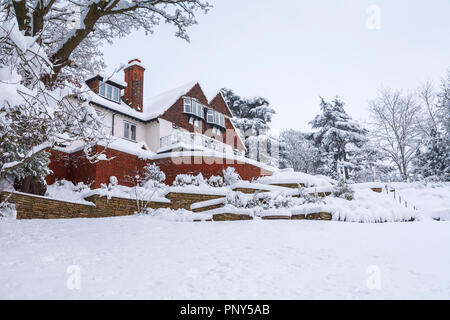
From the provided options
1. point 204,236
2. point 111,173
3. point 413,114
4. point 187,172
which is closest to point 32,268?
point 204,236

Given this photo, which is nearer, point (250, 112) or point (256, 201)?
point (256, 201)

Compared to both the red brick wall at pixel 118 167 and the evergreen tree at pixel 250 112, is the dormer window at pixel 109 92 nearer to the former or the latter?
the red brick wall at pixel 118 167

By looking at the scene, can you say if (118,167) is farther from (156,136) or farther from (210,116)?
(210,116)

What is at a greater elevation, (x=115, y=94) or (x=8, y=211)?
(x=115, y=94)

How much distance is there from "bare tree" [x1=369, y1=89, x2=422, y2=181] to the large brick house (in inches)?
468

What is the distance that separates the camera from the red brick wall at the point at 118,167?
51.5ft

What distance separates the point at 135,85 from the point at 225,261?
20408 millimetres

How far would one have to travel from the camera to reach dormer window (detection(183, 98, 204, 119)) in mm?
24656

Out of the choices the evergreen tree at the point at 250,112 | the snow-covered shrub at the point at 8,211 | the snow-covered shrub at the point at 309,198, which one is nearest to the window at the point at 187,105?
the evergreen tree at the point at 250,112

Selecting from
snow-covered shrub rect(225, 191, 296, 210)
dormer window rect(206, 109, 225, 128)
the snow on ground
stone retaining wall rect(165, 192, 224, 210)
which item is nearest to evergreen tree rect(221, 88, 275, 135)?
dormer window rect(206, 109, 225, 128)

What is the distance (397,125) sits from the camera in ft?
93.4

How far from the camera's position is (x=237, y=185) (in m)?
13.2

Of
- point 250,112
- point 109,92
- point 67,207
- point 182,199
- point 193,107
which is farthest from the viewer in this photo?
point 250,112

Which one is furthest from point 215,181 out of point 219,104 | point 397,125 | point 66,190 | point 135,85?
point 397,125
